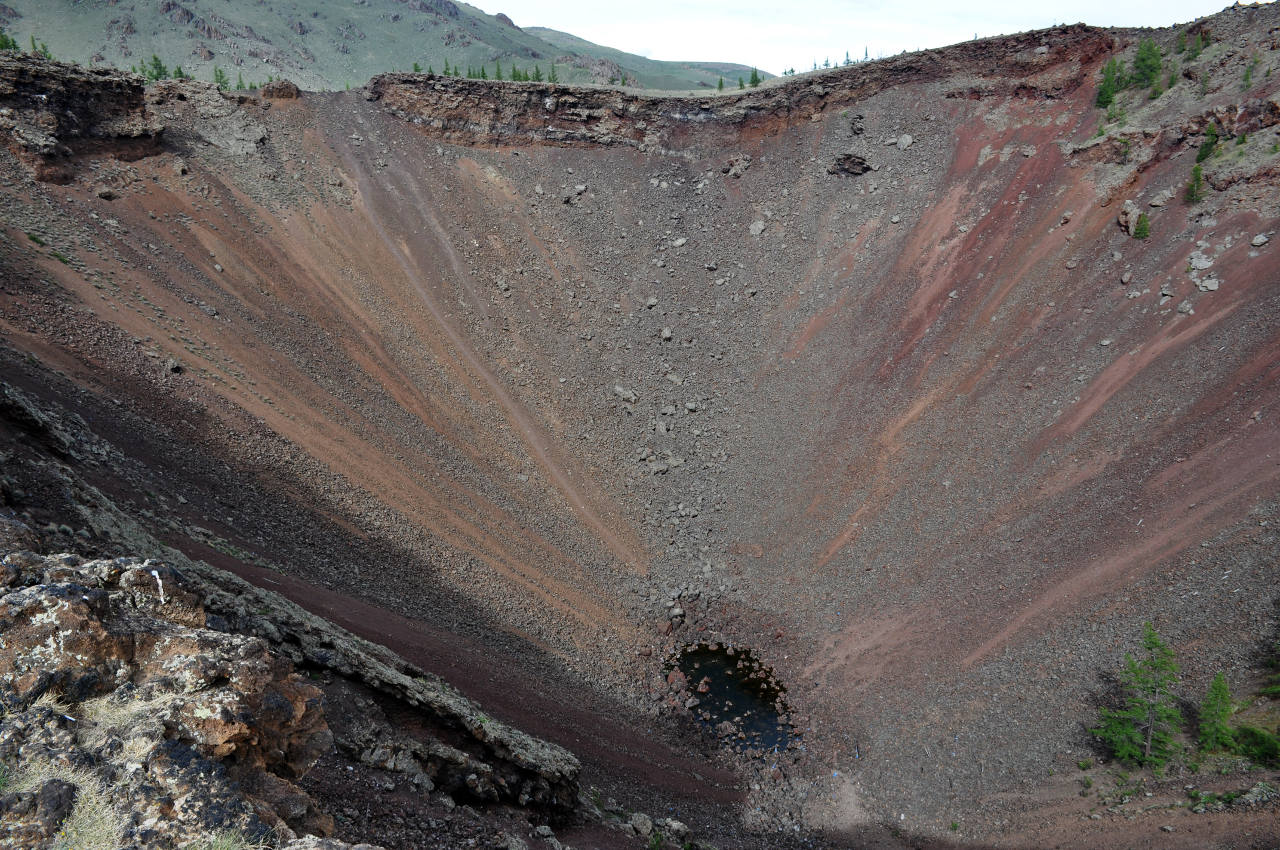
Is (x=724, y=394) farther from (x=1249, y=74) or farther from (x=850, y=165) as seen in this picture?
(x=1249, y=74)

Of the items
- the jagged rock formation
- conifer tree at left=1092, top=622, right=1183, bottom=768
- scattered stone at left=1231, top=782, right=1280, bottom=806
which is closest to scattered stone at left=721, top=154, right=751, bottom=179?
the jagged rock formation

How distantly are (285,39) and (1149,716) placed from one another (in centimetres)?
14828

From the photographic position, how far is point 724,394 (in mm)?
38469

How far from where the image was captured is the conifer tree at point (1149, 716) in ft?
62.6

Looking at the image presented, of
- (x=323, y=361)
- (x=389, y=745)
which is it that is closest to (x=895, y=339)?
(x=323, y=361)

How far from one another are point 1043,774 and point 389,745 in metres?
20.0

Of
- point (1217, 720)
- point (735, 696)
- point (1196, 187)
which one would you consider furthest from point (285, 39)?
point (1217, 720)

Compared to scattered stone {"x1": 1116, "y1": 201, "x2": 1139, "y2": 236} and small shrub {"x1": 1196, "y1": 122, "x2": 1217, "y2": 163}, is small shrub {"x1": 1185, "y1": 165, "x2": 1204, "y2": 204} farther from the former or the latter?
scattered stone {"x1": 1116, "y1": 201, "x2": 1139, "y2": 236}

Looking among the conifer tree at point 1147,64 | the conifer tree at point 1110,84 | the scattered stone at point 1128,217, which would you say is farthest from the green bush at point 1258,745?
the conifer tree at point 1147,64

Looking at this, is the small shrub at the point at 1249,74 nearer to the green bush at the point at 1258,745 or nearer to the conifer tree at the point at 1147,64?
the conifer tree at the point at 1147,64

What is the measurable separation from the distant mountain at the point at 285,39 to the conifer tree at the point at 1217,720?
91.5 meters

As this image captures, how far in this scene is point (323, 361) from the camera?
32.8 metres

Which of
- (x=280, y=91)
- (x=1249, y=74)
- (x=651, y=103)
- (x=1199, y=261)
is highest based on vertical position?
(x=1249, y=74)

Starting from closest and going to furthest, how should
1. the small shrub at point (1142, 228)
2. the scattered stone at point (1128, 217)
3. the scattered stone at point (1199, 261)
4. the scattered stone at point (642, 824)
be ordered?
the scattered stone at point (642, 824) < the scattered stone at point (1199, 261) < the small shrub at point (1142, 228) < the scattered stone at point (1128, 217)
